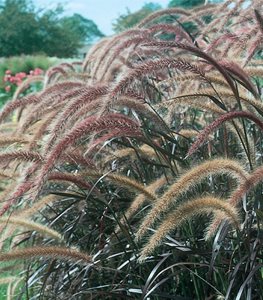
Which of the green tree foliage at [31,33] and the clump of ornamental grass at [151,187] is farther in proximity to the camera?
the green tree foliage at [31,33]

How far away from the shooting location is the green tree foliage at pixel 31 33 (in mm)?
35844

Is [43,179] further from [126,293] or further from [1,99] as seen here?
[1,99]

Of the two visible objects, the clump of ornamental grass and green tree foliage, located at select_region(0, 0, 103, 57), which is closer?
the clump of ornamental grass

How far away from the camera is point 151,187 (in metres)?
3.08

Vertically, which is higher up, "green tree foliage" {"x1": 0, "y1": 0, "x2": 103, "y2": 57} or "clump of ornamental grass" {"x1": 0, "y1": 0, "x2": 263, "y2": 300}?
"clump of ornamental grass" {"x1": 0, "y1": 0, "x2": 263, "y2": 300}

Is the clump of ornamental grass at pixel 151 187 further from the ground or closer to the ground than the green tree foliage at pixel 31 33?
further from the ground

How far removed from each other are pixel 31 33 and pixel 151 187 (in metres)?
34.6

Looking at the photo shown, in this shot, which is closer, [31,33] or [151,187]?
[151,187]

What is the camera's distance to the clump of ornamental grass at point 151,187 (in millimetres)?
2557

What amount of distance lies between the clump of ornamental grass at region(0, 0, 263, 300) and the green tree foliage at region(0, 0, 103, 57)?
32.3m

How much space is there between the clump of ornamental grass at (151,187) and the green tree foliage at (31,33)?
106ft

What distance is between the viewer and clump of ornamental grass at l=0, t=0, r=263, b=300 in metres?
2.56

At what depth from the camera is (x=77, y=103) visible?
9.00ft

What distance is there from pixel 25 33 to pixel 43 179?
3504 centimetres
